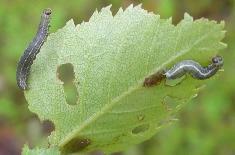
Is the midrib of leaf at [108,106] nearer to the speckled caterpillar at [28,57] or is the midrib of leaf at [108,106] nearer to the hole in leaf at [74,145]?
the hole in leaf at [74,145]

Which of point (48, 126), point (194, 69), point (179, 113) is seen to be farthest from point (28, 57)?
point (179, 113)

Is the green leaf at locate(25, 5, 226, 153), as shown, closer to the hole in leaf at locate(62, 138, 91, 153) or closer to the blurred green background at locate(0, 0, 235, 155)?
the hole in leaf at locate(62, 138, 91, 153)

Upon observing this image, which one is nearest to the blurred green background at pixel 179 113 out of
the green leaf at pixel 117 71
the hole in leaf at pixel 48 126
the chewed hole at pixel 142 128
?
the hole in leaf at pixel 48 126

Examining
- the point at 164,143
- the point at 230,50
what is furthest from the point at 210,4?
the point at 164,143

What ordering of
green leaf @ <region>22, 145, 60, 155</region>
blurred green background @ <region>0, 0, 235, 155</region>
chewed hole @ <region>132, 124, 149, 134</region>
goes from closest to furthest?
green leaf @ <region>22, 145, 60, 155</region>
chewed hole @ <region>132, 124, 149, 134</region>
blurred green background @ <region>0, 0, 235, 155</region>

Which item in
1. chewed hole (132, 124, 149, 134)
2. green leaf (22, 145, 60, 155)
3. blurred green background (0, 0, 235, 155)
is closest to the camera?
green leaf (22, 145, 60, 155)

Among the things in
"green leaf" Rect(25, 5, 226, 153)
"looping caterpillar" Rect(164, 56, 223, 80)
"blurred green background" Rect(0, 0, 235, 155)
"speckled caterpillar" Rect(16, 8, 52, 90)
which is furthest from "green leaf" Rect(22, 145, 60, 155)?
"blurred green background" Rect(0, 0, 235, 155)
